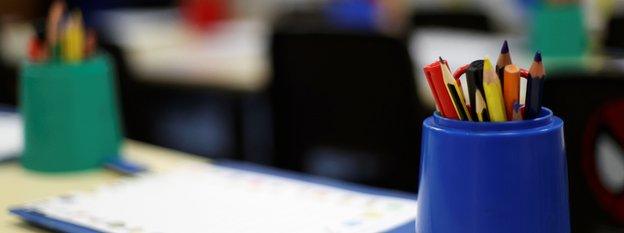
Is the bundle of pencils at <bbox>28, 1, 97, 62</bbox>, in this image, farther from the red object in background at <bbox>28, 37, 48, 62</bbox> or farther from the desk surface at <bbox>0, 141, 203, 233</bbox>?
the desk surface at <bbox>0, 141, 203, 233</bbox>

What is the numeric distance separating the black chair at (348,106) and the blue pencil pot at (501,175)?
117 centimetres

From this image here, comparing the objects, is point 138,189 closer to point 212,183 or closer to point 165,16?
point 212,183

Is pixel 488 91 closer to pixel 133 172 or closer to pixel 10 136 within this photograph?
pixel 133 172

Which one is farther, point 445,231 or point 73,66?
point 73,66

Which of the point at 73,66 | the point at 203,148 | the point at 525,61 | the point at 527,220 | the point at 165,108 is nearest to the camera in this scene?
the point at 527,220

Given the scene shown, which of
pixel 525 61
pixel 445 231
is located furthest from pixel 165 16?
pixel 445 231

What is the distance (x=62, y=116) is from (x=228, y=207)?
35 centimetres

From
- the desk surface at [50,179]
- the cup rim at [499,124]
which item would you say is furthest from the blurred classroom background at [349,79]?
the desk surface at [50,179]

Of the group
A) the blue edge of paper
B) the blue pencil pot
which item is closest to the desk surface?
the blue edge of paper

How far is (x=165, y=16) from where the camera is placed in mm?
3826

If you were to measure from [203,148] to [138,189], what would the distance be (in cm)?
259

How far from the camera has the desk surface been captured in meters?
1.15

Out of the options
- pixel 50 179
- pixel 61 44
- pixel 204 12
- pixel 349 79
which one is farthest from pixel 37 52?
pixel 204 12

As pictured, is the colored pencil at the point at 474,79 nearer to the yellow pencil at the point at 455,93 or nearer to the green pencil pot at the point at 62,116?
the yellow pencil at the point at 455,93
